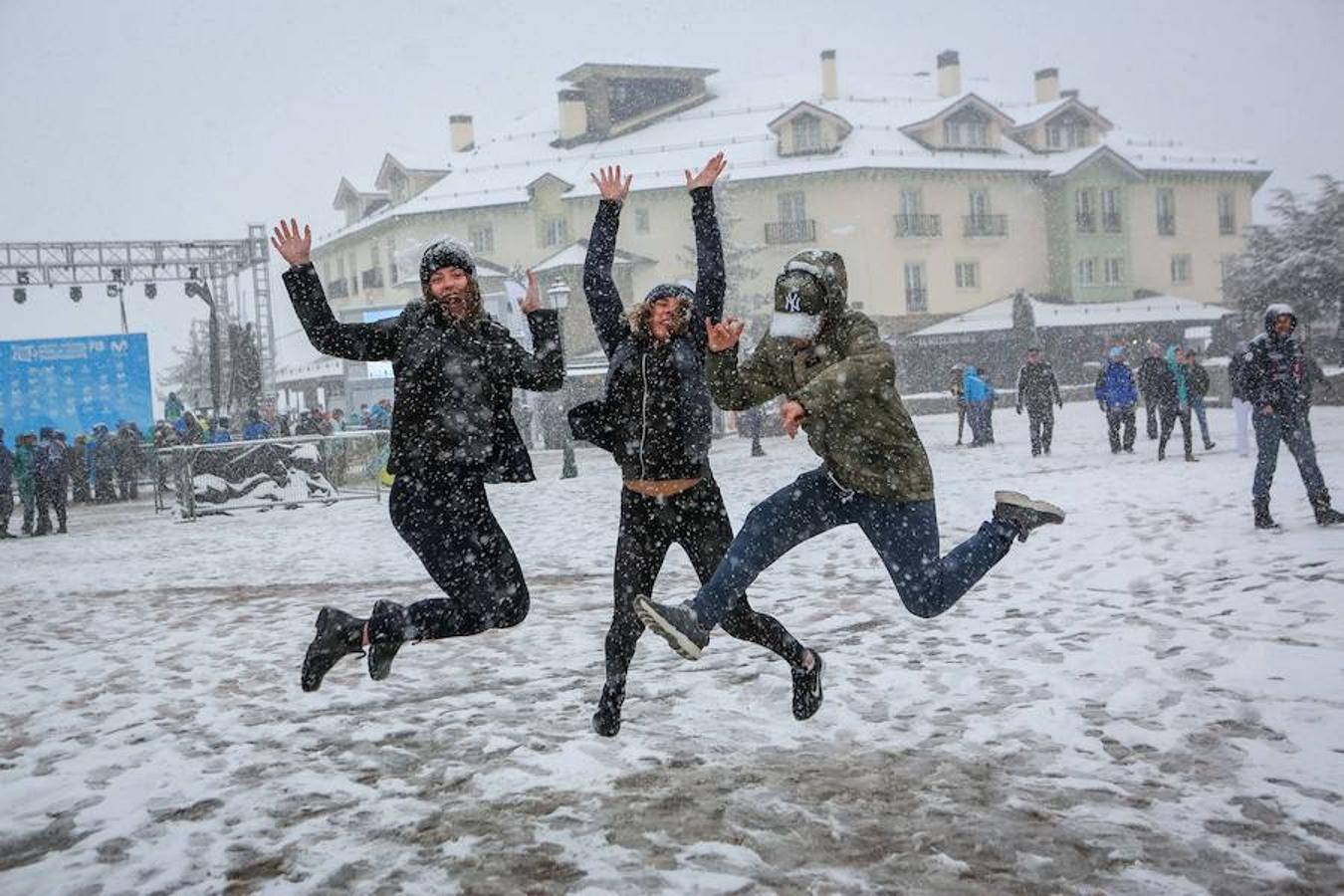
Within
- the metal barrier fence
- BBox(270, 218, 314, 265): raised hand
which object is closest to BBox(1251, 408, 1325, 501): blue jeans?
BBox(270, 218, 314, 265): raised hand

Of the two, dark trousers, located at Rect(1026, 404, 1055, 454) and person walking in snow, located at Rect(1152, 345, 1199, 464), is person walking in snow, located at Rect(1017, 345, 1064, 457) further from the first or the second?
person walking in snow, located at Rect(1152, 345, 1199, 464)

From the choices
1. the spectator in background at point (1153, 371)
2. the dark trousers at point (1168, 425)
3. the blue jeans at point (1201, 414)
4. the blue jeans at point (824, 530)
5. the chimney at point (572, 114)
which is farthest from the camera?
the chimney at point (572, 114)

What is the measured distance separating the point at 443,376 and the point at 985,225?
46.1 meters

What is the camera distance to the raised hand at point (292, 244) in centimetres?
400

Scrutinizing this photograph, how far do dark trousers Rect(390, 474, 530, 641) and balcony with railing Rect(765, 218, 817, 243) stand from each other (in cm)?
4207

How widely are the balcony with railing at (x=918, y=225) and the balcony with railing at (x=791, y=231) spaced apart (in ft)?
10.8

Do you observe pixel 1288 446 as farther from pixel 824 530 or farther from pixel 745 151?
pixel 745 151

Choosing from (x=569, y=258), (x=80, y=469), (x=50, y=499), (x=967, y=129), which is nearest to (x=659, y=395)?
(x=50, y=499)

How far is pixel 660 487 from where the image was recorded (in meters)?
4.12

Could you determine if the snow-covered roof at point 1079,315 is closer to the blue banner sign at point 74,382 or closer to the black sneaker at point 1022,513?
the blue banner sign at point 74,382

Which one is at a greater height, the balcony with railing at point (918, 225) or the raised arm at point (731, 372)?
the balcony with railing at point (918, 225)

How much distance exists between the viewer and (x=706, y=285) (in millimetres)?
4199

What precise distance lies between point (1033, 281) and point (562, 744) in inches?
1878

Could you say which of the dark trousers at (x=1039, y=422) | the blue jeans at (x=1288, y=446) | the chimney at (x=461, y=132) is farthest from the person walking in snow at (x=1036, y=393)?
the chimney at (x=461, y=132)
